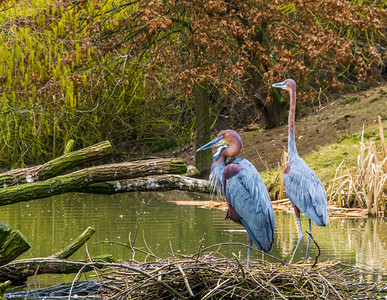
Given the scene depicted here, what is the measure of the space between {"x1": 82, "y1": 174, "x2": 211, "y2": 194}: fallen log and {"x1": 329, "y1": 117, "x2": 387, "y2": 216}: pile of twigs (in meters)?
4.35

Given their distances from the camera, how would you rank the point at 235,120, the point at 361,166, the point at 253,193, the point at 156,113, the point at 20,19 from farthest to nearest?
the point at 235,120 < the point at 156,113 < the point at 20,19 < the point at 361,166 < the point at 253,193

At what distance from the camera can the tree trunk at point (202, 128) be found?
51.5ft

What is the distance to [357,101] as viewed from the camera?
1748 centimetres

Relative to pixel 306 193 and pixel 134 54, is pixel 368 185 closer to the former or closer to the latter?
pixel 306 193

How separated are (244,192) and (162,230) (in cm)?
358

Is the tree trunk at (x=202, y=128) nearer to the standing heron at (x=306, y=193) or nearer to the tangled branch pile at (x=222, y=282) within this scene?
the standing heron at (x=306, y=193)

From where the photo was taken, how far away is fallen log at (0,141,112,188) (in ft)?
21.4

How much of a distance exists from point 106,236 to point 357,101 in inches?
365

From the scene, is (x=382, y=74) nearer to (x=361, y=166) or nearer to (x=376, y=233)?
(x=361, y=166)

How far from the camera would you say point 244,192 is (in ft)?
23.3

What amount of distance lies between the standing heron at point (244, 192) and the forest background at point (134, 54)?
219 inches

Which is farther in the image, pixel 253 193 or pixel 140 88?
pixel 140 88

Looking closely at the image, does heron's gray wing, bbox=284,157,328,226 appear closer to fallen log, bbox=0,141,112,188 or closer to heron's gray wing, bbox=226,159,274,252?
heron's gray wing, bbox=226,159,274,252

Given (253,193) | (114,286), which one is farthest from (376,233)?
(114,286)
